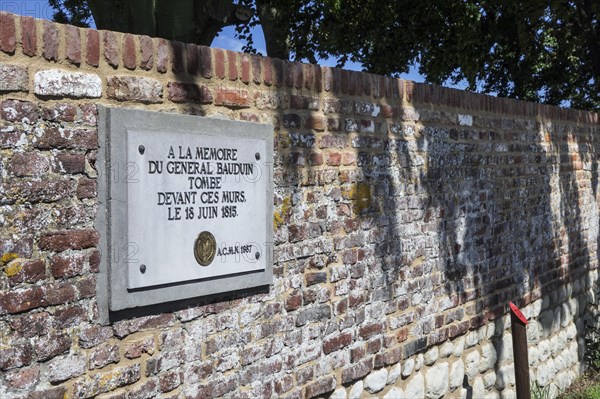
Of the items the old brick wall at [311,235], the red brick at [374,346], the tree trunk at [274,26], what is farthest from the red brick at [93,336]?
the tree trunk at [274,26]

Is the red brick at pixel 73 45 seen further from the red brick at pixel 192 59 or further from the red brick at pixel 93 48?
the red brick at pixel 192 59

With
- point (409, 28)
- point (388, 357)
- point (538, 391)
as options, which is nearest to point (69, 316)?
point (388, 357)

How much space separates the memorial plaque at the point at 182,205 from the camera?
10.7 feet

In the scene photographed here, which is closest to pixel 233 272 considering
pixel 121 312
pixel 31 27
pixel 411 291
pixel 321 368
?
pixel 121 312

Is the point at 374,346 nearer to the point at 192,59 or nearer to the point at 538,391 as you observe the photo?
the point at 192,59

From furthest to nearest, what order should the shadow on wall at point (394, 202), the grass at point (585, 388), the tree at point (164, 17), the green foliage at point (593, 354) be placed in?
the tree at point (164, 17) < the green foliage at point (593, 354) < the grass at point (585, 388) < the shadow on wall at point (394, 202)

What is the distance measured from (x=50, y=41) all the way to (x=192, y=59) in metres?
0.76

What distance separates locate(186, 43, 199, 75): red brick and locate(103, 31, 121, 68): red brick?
0.41m

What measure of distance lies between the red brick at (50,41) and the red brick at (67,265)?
2.60 feet

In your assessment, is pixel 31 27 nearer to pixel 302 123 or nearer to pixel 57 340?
pixel 57 340

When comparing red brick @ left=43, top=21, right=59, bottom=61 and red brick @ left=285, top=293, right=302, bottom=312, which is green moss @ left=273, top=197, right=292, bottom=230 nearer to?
red brick @ left=285, top=293, right=302, bottom=312

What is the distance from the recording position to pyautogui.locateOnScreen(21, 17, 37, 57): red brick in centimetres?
299

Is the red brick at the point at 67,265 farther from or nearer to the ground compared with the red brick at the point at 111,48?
nearer to the ground

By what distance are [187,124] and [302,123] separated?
0.93 meters
